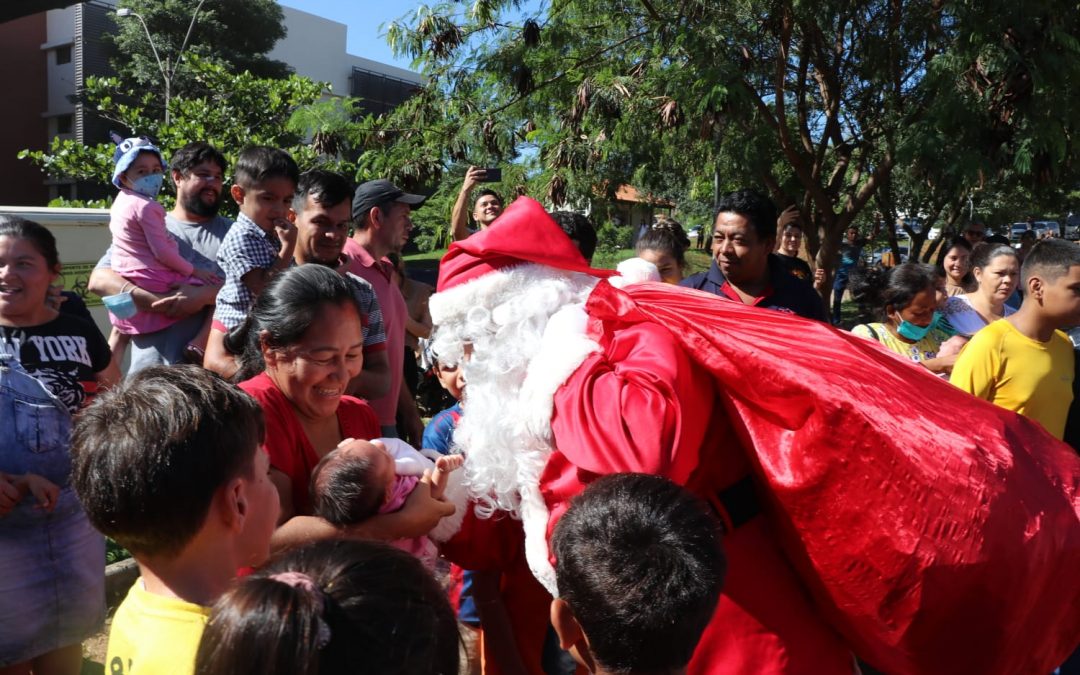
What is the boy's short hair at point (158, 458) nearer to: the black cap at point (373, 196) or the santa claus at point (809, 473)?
the santa claus at point (809, 473)

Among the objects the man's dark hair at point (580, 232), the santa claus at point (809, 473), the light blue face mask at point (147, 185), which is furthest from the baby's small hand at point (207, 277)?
the santa claus at point (809, 473)

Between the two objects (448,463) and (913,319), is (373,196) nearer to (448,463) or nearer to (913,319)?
(448,463)

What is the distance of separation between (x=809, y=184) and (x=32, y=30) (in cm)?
3388

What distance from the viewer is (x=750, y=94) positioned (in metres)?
8.59

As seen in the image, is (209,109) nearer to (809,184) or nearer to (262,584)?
(809,184)

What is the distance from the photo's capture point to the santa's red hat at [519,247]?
231 centimetres

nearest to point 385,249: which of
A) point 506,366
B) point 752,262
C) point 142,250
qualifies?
point 142,250

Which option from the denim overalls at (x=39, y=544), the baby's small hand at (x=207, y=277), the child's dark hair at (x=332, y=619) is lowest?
the denim overalls at (x=39, y=544)

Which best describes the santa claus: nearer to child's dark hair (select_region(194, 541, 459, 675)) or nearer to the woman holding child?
child's dark hair (select_region(194, 541, 459, 675))

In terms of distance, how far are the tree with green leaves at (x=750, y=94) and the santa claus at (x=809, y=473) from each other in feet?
21.9

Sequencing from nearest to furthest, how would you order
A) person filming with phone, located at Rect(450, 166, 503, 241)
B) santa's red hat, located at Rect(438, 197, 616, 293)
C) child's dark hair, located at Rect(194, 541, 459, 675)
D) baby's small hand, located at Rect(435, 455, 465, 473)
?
1. child's dark hair, located at Rect(194, 541, 459, 675)
2. baby's small hand, located at Rect(435, 455, 465, 473)
3. santa's red hat, located at Rect(438, 197, 616, 293)
4. person filming with phone, located at Rect(450, 166, 503, 241)

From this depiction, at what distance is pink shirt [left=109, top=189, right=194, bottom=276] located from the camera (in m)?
4.18

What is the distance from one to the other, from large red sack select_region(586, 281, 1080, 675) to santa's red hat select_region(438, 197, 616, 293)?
619 mm

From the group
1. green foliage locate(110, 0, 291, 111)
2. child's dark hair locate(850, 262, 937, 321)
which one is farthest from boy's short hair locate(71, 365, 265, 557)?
green foliage locate(110, 0, 291, 111)
